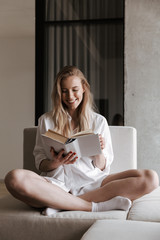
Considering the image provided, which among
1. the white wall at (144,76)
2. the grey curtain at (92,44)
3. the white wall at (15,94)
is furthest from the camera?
the white wall at (15,94)

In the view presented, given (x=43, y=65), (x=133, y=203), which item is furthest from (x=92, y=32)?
(x=133, y=203)

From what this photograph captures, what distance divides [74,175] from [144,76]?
1.60 metres

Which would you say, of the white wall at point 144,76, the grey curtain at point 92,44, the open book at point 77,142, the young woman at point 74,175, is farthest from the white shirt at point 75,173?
the grey curtain at point 92,44

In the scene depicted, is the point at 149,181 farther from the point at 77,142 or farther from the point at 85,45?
the point at 85,45

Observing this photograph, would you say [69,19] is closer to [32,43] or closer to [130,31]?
[130,31]

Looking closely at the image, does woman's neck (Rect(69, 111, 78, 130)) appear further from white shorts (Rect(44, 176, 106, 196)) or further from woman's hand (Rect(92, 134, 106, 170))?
white shorts (Rect(44, 176, 106, 196))

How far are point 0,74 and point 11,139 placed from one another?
124cm

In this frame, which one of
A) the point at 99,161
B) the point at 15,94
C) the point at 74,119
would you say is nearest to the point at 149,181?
the point at 99,161

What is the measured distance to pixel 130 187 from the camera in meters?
2.33

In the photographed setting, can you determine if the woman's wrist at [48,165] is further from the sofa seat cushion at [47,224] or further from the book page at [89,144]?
the sofa seat cushion at [47,224]

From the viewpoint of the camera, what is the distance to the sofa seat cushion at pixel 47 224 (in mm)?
2082

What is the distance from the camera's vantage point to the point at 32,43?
A: 7.11 meters

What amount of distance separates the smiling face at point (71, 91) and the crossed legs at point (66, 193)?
0.59 metres

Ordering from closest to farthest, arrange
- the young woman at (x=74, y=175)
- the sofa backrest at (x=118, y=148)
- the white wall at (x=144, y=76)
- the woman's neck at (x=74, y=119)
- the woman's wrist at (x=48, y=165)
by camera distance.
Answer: the young woman at (x=74, y=175), the woman's wrist at (x=48, y=165), the woman's neck at (x=74, y=119), the sofa backrest at (x=118, y=148), the white wall at (x=144, y=76)
